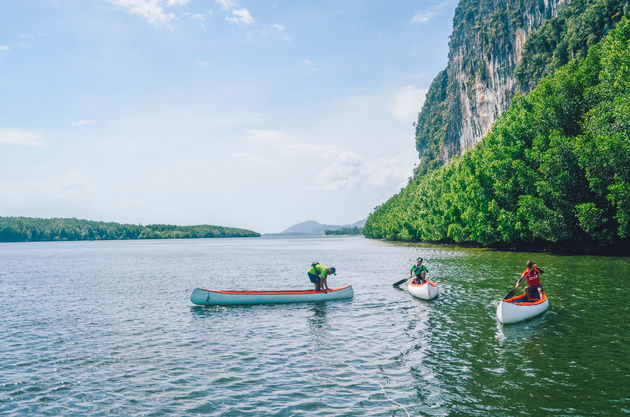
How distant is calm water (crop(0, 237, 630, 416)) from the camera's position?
13.6 metres

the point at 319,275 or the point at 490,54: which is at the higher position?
the point at 490,54

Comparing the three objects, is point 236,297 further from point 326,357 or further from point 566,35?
point 566,35

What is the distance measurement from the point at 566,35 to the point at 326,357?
115m

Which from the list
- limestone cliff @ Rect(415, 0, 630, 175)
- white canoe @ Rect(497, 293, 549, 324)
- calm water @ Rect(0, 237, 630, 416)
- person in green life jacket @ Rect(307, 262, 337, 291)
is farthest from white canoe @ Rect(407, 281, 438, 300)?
limestone cliff @ Rect(415, 0, 630, 175)

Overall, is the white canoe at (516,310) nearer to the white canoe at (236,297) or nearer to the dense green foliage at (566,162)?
the white canoe at (236,297)

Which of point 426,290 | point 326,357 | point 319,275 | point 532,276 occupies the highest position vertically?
point 532,276

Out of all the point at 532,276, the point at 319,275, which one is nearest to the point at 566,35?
the point at 532,276

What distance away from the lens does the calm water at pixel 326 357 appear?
44.6 ft

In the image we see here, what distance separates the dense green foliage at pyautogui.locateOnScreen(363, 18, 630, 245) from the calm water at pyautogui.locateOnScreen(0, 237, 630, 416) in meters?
18.1

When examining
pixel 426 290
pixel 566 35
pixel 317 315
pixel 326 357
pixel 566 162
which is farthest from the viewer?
pixel 566 35

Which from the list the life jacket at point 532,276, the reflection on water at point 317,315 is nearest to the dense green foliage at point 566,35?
the life jacket at point 532,276

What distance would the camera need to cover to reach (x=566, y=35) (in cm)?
10606

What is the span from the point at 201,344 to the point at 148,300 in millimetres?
15942

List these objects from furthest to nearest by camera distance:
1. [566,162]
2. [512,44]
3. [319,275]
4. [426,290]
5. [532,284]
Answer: [512,44]
[566,162]
[319,275]
[426,290]
[532,284]
